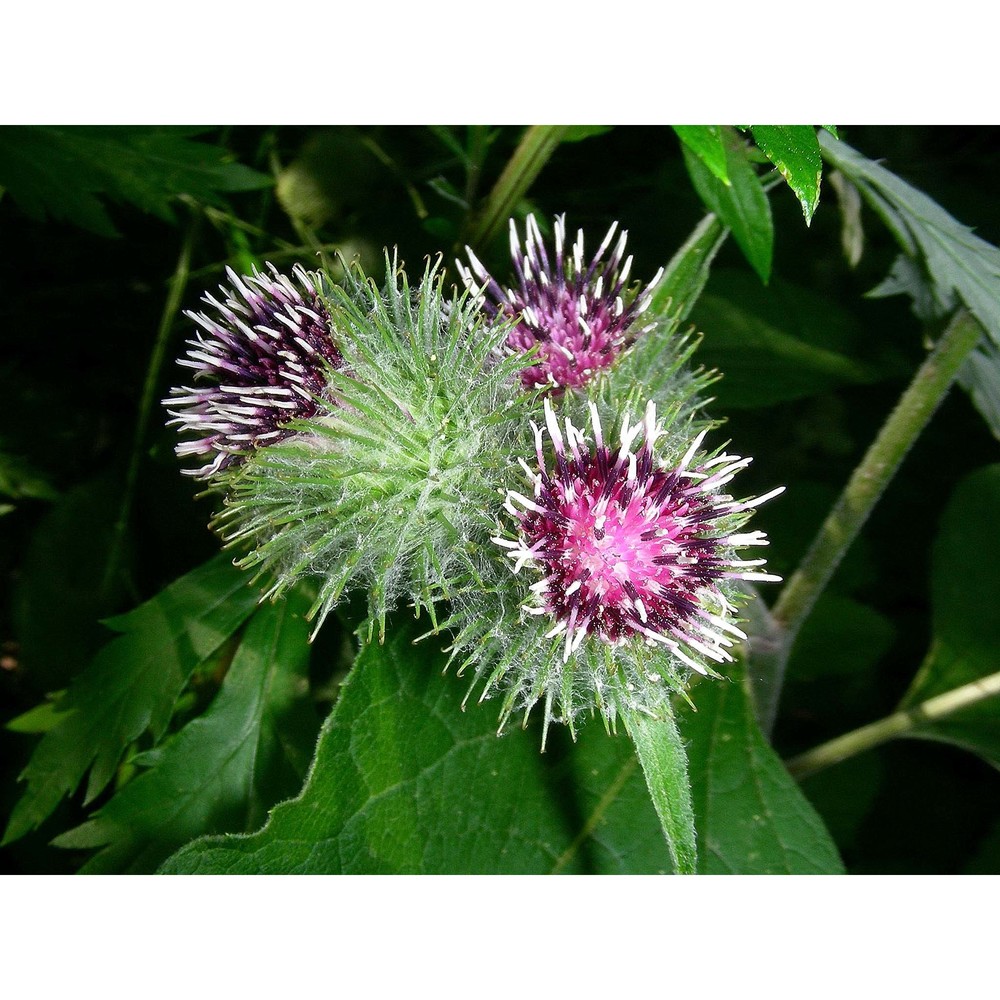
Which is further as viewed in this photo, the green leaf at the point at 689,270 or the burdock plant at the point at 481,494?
the green leaf at the point at 689,270

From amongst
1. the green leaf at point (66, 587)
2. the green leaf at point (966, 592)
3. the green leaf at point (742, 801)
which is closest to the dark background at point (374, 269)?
the green leaf at point (66, 587)

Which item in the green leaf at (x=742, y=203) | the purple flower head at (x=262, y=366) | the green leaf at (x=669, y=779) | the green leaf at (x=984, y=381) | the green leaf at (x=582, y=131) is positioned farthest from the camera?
the green leaf at (x=984, y=381)

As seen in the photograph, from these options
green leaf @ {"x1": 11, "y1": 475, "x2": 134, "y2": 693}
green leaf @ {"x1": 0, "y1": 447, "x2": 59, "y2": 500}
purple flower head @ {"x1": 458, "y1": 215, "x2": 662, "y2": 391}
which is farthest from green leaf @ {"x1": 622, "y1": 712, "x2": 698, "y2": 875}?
green leaf @ {"x1": 0, "y1": 447, "x2": 59, "y2": 500}

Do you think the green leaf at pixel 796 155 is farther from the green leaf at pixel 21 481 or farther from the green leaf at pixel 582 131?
the green leaf at pixel 21 481

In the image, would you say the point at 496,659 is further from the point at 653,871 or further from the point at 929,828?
the point at 929,828

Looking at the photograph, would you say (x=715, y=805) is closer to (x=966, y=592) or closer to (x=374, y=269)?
(x=966, y=592)
